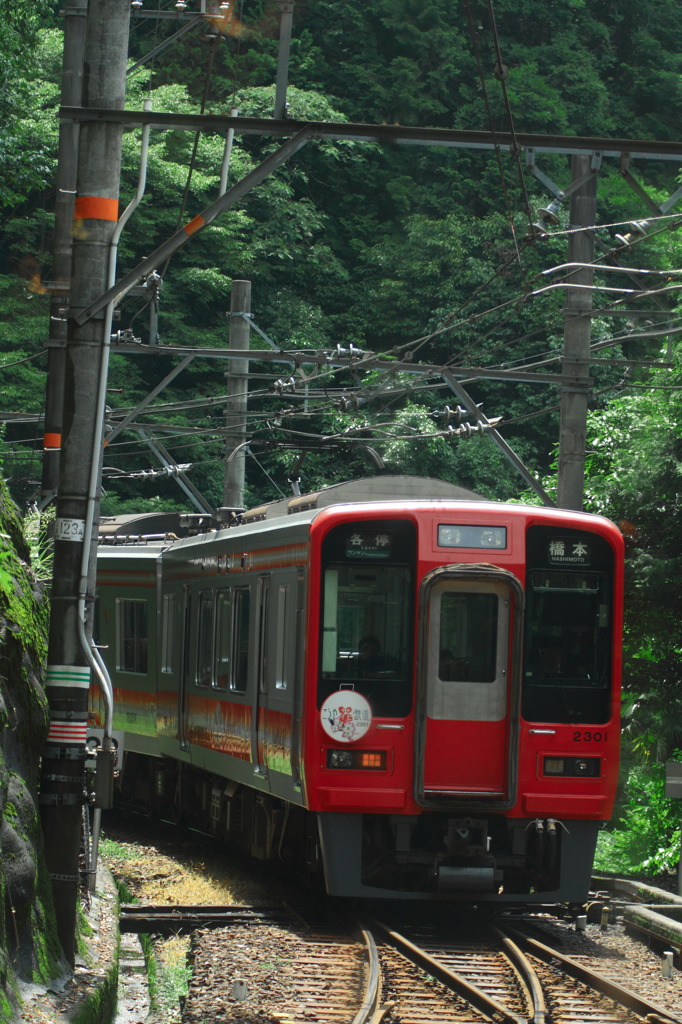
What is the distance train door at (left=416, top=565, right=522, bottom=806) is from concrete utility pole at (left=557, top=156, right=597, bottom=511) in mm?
3264

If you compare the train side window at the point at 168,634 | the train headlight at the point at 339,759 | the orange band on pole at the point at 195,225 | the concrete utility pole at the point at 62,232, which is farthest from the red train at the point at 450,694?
the train side window at the point at 168,634

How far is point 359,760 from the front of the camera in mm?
10258

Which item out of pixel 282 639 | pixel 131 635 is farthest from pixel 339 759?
pixel 131 635

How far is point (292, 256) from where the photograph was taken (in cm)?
3794

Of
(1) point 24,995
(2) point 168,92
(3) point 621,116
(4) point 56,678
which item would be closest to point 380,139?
(4) point 56,678

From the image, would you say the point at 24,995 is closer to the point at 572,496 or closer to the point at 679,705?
the point at 572,496

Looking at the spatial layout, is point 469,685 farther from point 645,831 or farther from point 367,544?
point 645,831

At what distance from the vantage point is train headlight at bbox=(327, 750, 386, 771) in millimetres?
10242

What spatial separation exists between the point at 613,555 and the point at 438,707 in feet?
5.36

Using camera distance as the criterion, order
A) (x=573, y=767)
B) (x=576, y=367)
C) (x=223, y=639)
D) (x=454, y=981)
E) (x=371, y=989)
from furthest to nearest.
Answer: (x=576, y=367) → (x=223, y=639) → (x=573, y=767) → (x=454, y=981) → (x=371, y=989)

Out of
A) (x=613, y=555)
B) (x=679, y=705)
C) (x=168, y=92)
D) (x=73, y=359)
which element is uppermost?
(x=168, y=92)

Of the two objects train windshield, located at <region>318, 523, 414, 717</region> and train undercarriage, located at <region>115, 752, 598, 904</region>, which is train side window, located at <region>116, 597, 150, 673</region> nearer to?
train undercarriage, located at <region>115, 752, 598, 904</region>

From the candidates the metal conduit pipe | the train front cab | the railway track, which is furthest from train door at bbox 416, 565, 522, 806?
the metal conduit pipe

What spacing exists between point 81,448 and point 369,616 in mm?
2725
